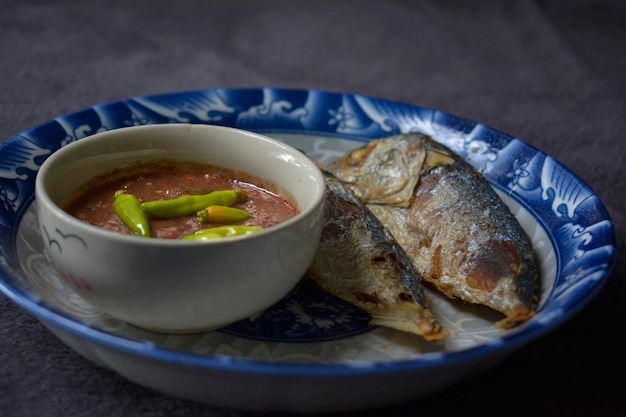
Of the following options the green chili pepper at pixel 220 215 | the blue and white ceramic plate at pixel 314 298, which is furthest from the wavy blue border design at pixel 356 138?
the green chili pepper at pixel 220 215

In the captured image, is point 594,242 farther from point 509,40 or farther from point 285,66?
point 509,40

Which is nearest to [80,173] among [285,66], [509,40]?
[285,66]

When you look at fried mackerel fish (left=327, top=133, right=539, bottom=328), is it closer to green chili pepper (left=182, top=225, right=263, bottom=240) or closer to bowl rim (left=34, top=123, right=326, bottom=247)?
bowl rim (left=34, top=123, right=326, bottom=247)

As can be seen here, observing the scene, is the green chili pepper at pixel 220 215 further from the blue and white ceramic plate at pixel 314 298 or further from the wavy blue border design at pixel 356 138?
the wavy blue border design at pixel 356 138

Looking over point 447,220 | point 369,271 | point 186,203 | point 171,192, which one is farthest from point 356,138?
point 186,203

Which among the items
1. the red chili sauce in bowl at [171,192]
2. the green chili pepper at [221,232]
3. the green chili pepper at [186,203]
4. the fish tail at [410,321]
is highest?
the green chili pepper at [221,232]

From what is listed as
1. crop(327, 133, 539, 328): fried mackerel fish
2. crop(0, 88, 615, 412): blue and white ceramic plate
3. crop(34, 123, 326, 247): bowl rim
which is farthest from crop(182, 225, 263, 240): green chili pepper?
crop(327, 133, 539, 328): fried mackerel fish
